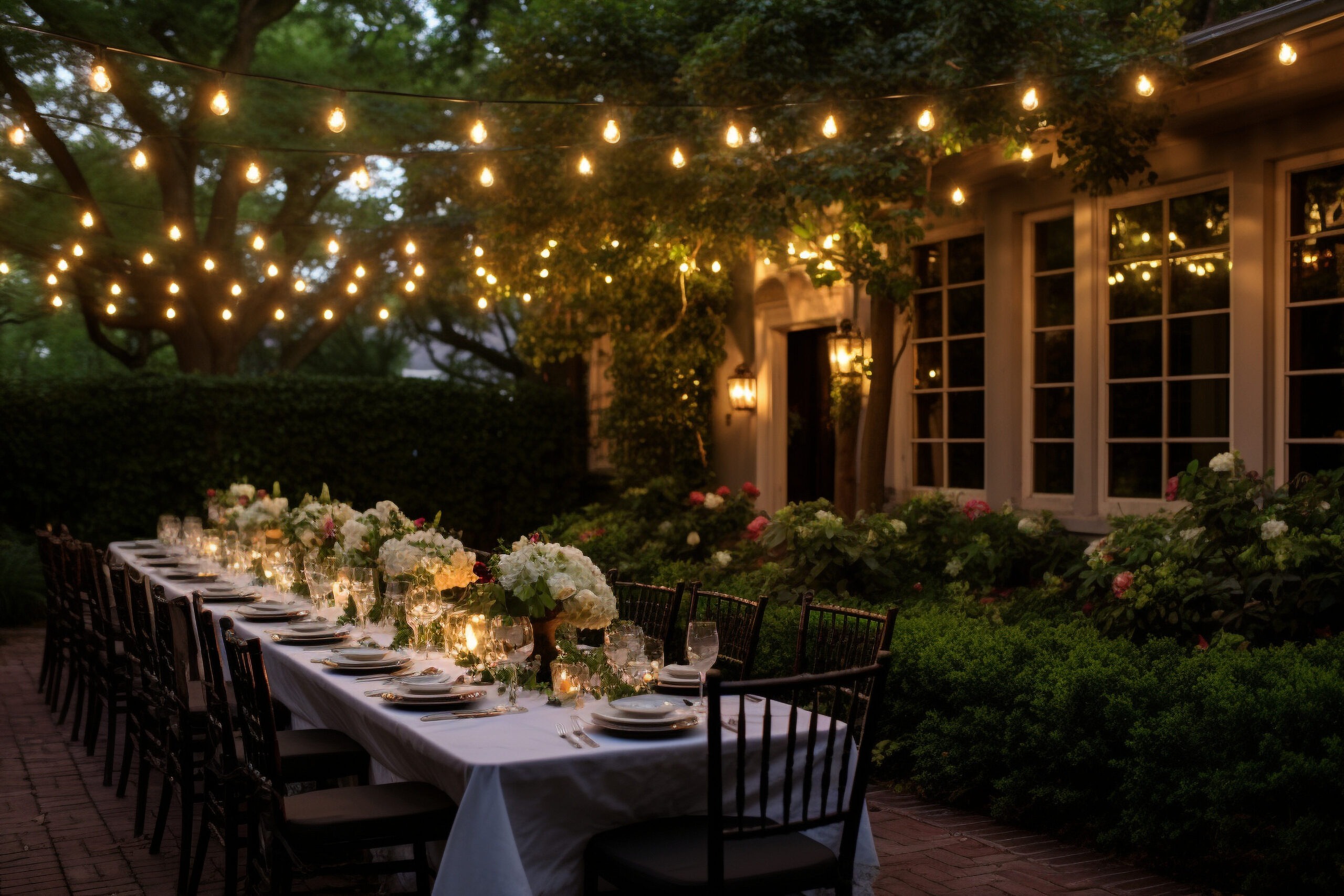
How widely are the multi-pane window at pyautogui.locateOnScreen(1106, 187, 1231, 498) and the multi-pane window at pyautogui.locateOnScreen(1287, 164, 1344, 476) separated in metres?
0.39

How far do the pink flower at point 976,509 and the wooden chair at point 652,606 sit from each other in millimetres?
3089

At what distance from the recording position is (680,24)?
9.44 metres

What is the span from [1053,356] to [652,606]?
455 cm

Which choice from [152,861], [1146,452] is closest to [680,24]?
[1146,452]

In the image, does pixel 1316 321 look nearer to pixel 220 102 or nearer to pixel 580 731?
pixel 580 731

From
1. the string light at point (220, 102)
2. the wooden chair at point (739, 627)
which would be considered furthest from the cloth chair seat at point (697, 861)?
the string light at point (220, 102)

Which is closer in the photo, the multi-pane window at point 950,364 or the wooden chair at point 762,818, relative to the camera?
the wooden chair at point 762,818

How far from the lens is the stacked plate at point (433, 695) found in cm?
362

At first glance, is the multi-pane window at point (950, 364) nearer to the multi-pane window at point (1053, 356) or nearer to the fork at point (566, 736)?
the multi-pane window at point (1053, 356)

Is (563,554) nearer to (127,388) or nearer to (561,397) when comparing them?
(127,388)

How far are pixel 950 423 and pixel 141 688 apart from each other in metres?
6.15

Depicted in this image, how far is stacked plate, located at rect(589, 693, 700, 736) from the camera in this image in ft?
10.7

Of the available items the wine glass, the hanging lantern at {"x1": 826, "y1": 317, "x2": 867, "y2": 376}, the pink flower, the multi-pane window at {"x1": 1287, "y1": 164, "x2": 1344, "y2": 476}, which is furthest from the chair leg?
the multi-pane window at {"x1": 1287, "y1": 164, "x2": 1344, "y2": 476}

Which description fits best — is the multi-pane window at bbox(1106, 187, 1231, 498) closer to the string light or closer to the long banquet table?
the long banquet table
